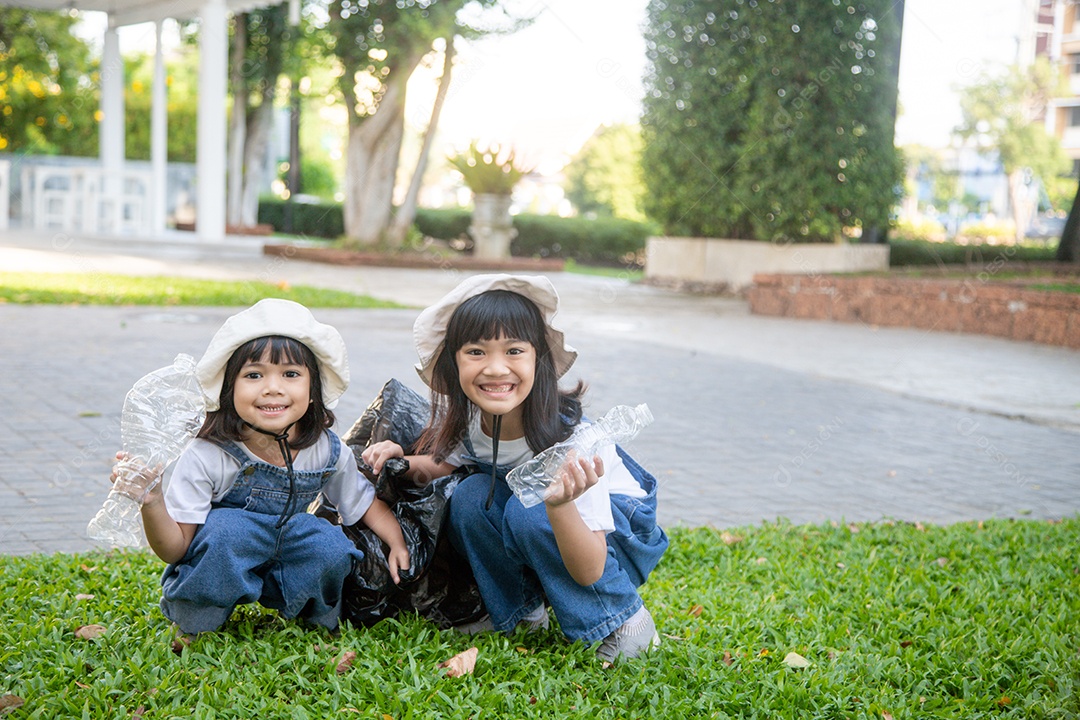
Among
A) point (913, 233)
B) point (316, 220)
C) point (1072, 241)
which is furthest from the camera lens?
point (316, 220)

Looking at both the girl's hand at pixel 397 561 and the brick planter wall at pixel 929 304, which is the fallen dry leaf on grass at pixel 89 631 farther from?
the brick planter wall at pixel 929 304

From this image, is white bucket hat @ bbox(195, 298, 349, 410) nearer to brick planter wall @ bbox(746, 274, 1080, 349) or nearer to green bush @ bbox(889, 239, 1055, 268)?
brick planter wall @ bbox(746, 274, 1080, 349)

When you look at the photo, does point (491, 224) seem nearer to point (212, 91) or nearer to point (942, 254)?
point (212, 91)

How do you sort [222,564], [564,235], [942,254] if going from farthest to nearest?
[564,235] < [942,254] < [222,564]

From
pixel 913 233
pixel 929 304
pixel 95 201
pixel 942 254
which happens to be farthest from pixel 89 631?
pixel 913 233

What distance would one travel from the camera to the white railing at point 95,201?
17062mm

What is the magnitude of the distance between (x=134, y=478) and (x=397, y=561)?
763mm

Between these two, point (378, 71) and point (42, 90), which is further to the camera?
point (42, 90)

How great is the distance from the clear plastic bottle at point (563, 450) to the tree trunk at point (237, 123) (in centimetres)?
2016

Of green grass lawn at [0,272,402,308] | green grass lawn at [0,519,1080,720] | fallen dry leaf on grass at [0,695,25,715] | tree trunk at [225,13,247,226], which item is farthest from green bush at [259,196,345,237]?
fallen dry leaf on grass at [0,695,25,715]

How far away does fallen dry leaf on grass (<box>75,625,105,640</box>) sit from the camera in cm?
292

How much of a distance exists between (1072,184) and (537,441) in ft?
176

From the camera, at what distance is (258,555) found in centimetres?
269

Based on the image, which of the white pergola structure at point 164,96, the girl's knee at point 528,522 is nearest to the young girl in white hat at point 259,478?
the girl's knee at point 528,522
